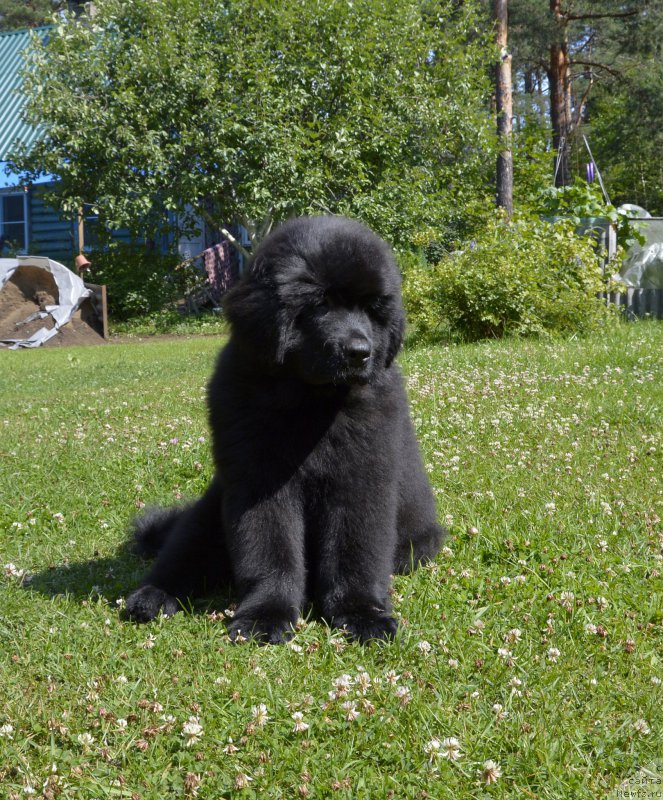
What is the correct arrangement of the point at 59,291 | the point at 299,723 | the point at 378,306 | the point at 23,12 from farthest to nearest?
1. the point at 23,12
2. the point at 59,291
3. the point at 378,306
4. the point at 299,723

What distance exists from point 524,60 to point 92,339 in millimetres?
17728

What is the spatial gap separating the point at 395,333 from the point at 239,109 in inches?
584

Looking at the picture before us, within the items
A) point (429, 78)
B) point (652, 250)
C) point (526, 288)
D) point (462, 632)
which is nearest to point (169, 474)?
point (462, 632)

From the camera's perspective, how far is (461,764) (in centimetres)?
215

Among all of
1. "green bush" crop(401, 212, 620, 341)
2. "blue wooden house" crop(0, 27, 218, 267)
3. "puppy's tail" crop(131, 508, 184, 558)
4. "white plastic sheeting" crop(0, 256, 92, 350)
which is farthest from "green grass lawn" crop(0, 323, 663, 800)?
"blue wooden house" crop(0, 27, 218, 267)

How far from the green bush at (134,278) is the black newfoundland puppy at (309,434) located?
694 inches

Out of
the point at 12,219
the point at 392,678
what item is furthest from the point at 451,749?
the point at 12,219

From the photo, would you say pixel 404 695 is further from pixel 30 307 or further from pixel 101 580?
pixel 30 307

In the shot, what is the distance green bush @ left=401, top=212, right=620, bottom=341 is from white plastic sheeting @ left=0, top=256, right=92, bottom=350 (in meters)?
7.87

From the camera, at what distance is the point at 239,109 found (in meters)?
16.8

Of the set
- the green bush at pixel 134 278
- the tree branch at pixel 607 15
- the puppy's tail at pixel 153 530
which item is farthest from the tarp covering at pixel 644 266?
the tree branch at pixel 607 15

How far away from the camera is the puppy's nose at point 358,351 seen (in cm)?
288

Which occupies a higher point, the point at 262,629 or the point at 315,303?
the point at 315,303

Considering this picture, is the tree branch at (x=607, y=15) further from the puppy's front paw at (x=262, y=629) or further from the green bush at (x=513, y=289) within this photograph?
the puppy's front paw at (x=262, y=629)
